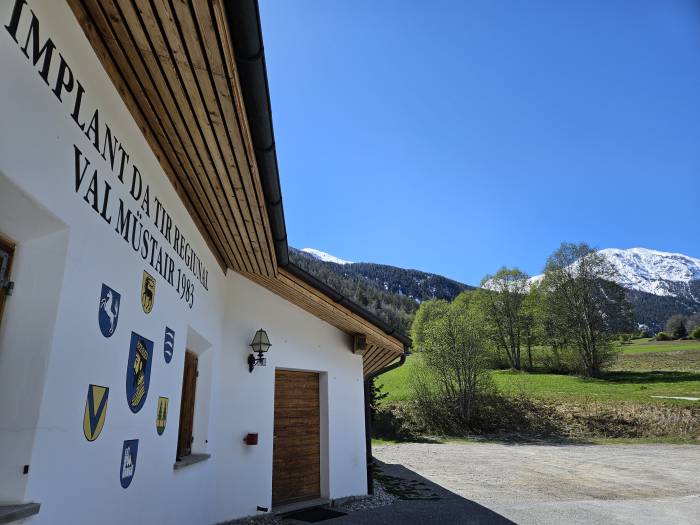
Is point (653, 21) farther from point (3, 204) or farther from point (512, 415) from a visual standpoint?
point (512, 415)

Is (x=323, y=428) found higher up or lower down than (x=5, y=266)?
lower down

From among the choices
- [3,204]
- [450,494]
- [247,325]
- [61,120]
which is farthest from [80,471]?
[450,494]

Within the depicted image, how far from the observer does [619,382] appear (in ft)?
93.2

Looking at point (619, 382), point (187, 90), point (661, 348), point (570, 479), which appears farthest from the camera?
point (661, 348)

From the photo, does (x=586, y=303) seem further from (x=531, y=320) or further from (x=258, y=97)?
(x=258, y=97)

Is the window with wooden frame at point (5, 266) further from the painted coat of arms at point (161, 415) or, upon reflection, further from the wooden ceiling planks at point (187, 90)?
the painted coat of arms at point (161, 415)

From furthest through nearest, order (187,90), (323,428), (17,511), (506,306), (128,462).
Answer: (506,306)
(323,428)
(128,462)
(187,90)
(17,511)

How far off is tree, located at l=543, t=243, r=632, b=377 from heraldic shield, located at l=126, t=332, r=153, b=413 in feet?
106

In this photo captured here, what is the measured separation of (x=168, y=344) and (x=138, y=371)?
0.70m

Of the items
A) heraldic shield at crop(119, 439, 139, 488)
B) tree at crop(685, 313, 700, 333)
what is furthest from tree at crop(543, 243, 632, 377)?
tree at crop(685, 313, 700, 333)

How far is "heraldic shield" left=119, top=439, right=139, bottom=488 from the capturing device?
3.09 meters

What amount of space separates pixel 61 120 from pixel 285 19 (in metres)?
2.06

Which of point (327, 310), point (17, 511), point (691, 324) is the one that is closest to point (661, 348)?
point (691, 324)

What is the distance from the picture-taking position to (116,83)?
2818 mm
